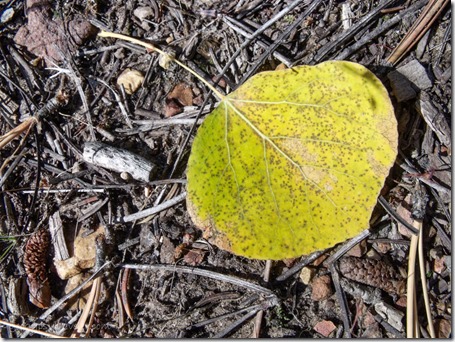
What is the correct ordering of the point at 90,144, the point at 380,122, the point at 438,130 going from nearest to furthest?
the point at 380,122
the point at 438,130
the point at 90,144

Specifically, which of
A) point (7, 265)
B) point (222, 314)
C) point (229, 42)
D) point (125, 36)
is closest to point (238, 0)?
point (229, 42)

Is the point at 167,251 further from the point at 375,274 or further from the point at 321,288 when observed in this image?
the point at 375,274

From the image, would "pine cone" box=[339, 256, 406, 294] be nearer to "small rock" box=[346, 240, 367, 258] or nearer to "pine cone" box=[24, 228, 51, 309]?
"small rock" box=[346, 240, 367, 258]

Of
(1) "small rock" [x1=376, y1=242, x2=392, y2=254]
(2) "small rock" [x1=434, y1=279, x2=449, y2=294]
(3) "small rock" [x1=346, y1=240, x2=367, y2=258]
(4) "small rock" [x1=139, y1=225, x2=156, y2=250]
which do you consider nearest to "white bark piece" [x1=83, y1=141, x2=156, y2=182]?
(4) "small rock" [x1=139, y1=225, x2=156, y2=250]

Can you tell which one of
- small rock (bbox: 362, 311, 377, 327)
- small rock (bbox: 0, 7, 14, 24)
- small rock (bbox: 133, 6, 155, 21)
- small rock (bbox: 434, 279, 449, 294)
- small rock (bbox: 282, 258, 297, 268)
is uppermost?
small rock (bbox: 0, 7, 14, 24)

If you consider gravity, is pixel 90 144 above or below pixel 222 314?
above

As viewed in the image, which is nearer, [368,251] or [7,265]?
[368,251]

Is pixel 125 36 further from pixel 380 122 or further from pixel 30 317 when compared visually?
pixel 30 317
